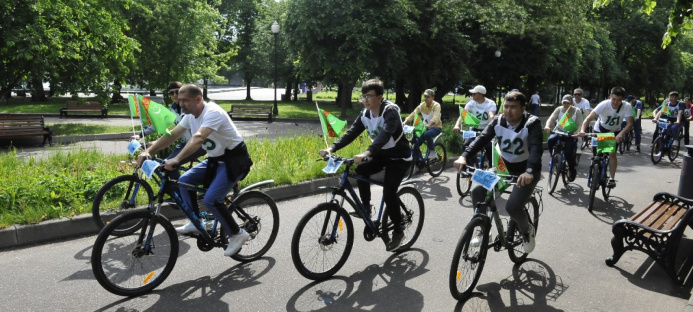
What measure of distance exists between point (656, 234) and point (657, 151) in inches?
388

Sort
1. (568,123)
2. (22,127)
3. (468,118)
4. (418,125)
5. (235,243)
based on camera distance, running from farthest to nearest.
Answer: (22,127)
(418,125)
(468,118)
(568,123)
(235,243)

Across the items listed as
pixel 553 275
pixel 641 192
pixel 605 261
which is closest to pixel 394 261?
pixel 553 275

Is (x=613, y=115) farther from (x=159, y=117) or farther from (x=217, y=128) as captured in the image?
(x=159, y=117)

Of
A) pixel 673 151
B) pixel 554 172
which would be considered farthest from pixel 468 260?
pixel 673 151

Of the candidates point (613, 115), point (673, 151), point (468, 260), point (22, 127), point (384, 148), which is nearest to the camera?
point (468, 260)

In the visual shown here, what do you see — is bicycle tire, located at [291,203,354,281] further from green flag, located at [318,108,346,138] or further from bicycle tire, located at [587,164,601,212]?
bicycle tire, located at [587,164,601,212]

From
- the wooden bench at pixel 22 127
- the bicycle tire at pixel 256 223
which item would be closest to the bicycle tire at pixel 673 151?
the bicycle tire at pixel 256 223

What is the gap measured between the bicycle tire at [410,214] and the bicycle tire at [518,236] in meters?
1.05

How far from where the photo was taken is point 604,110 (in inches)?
348

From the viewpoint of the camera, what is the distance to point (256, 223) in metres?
5.32

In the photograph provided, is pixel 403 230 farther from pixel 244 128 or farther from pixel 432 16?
pixel 432 16

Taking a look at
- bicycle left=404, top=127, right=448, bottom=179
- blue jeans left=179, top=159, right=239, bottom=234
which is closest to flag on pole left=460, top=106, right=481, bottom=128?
bicycle left=404, top=127, right=448, bottom=179

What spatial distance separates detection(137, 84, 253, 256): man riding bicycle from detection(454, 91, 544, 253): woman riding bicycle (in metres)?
2.01

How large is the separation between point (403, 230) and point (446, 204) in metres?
2.69
